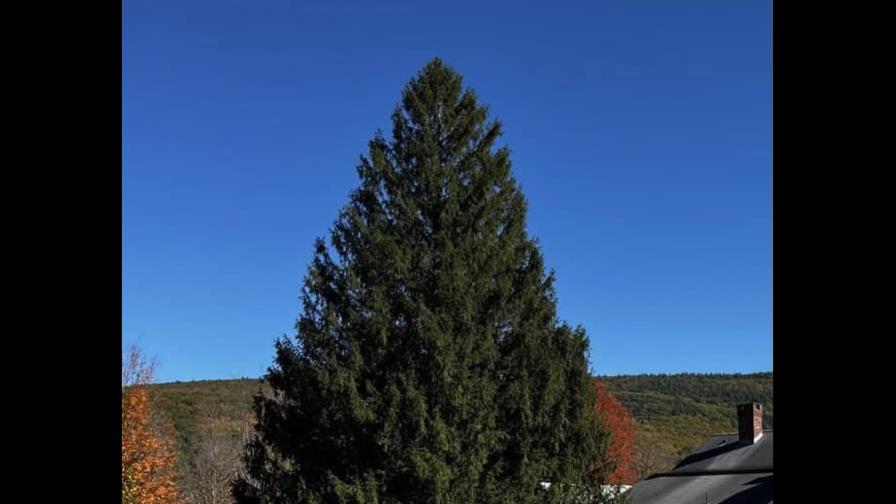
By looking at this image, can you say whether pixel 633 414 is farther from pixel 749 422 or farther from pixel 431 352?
pixel 431 352

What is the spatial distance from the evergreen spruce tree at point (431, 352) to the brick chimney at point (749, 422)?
5.48 meters

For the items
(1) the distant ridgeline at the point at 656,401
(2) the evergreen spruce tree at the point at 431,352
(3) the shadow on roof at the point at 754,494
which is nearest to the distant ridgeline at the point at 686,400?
(1) the distant ridgeline at the point at 656,401

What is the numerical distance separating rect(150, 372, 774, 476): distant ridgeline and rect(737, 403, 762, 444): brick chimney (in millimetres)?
24639

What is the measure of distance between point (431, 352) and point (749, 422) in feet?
33.6

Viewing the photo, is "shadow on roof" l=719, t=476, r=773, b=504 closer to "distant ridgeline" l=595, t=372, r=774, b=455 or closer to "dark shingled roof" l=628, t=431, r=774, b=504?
"dark shingled roof" l=628, t=431, r=774, b=504

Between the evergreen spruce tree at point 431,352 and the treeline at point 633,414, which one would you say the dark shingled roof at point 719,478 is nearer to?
the evergreen spruce tree at point 431,352

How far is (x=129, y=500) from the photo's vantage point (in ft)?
74.5

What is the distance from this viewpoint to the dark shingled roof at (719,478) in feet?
64.4

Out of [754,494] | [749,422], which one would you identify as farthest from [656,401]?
[754,494]

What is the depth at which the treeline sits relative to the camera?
119 feet

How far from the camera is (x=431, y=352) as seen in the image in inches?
663
